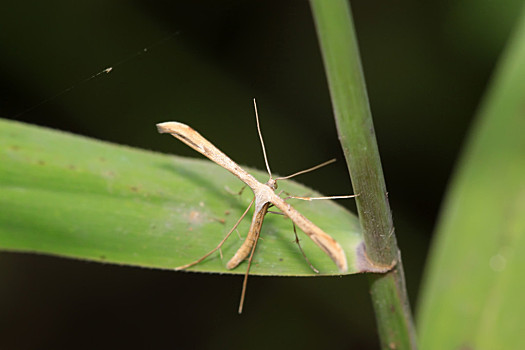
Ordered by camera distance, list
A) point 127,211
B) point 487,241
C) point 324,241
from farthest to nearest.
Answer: point 487,241
point 127,211
point 324,241

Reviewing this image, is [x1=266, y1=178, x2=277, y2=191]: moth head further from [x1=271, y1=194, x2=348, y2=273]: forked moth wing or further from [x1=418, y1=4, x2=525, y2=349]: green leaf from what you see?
[x1=418, y1=4, x2=525, y2=349]: green leaf

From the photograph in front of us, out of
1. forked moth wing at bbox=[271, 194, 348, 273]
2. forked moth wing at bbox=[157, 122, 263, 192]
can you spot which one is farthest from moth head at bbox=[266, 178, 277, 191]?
forked moth wing at bbox=[271, 194, 348, 273]

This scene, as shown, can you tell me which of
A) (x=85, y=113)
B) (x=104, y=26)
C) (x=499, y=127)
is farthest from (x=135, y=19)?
(x=499, y=127)

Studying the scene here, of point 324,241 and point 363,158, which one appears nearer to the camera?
point 363,158

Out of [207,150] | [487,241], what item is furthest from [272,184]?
[487,241]

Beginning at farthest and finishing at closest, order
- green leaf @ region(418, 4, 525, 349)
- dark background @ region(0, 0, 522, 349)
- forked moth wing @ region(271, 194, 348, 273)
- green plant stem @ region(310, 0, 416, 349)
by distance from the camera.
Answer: dark background @ region(0, 0, 522, 349) < green leaf @ region(418, 4, 525, 349) < forked moth wing @ region(271, 194, 348, 273) < green plant stem @ region(310, 0, 416, 349)

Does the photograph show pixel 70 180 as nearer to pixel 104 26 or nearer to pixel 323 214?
pixel 323 214

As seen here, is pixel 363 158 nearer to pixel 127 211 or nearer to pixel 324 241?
pixel 324 241
